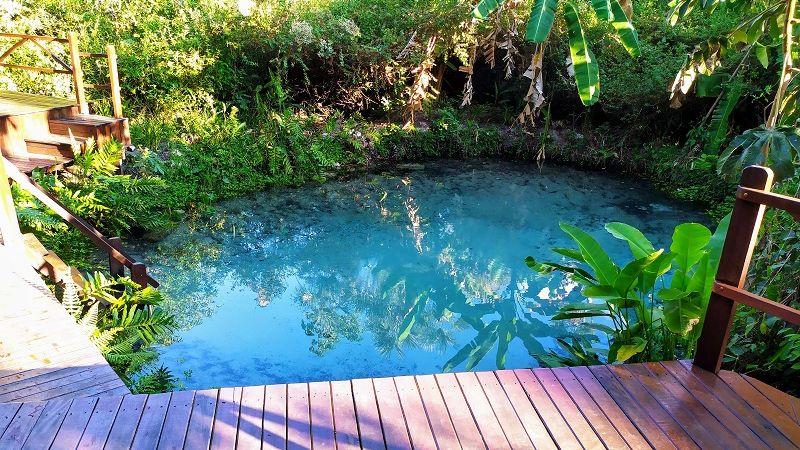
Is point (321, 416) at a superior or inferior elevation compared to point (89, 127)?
inferior

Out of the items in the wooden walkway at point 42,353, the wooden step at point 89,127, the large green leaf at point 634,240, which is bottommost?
the wooden walkway at point 42,353

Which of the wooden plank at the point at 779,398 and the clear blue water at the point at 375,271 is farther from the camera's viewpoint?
the clear blue water at the point at 375,271

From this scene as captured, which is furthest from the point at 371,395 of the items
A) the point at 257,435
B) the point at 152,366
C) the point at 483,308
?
the point at 483,308

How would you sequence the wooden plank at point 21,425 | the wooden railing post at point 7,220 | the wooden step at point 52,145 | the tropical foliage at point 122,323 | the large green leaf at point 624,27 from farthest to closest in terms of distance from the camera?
the wooden step at point 52,145
the large green leaf at point 624,27
the wooden railing post at point 7,220
the tropical foliage at point 122,323
the wooden plank at point 21,425

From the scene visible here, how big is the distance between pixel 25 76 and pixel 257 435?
8.26 meters

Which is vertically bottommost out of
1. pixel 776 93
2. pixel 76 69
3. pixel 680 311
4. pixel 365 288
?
pixel 365 288

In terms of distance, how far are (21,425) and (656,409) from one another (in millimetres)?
2814

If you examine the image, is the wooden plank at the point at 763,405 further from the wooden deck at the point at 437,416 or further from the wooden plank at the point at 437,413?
the wooden plank at the point at 437,413

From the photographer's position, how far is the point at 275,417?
2482 millimetres

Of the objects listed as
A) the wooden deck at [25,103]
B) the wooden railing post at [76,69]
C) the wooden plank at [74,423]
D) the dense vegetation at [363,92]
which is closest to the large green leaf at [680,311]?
the wooden plank at [74,423]

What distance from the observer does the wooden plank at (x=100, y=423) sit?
7.52 feet

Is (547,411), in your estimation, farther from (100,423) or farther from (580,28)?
(580,28)

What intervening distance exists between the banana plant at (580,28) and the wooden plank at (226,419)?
→ 4.04m

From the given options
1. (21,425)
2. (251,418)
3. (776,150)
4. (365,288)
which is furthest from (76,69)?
(776,150)
